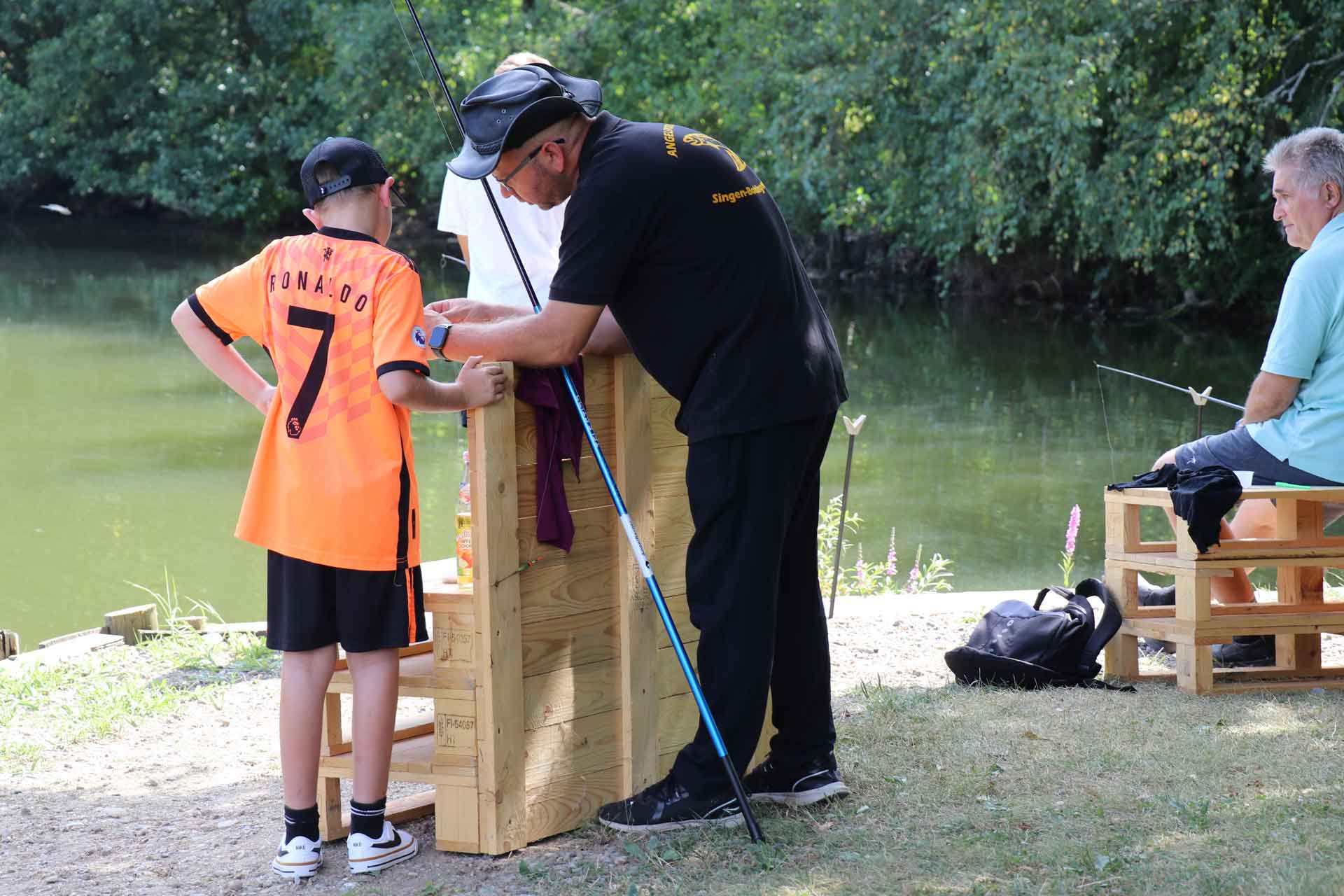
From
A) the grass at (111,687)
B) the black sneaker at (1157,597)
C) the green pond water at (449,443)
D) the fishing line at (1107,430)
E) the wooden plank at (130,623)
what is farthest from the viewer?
the fishing line at (1107,430)

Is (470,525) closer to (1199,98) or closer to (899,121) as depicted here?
(1199,98)

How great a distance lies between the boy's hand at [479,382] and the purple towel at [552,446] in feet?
0.37

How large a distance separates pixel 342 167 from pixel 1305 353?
2758 mm

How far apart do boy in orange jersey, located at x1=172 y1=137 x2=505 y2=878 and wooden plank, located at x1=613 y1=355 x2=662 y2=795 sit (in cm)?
39

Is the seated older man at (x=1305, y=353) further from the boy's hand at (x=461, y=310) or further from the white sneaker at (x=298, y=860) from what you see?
the white sneaker at (x=298, y=860)

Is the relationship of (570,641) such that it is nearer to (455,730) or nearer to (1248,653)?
(455,730)

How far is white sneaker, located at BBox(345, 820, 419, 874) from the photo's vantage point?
2.98m

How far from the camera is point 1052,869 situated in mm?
2791

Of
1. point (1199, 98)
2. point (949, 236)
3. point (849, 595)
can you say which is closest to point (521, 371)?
point (849, 595)

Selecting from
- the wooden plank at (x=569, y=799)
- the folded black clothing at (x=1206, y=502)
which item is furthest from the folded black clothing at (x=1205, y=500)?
the wooden plank at (x=569, y=799)

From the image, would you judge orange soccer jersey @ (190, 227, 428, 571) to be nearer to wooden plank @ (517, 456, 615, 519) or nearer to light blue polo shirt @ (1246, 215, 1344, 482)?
wooden plank @ (517, 456, 615, 519)

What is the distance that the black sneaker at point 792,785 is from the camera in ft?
10.6

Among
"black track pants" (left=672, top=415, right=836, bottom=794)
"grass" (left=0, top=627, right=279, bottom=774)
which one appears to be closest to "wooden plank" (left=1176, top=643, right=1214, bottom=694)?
"black track pants" (left=672, top=415, right=836, bottom=794)

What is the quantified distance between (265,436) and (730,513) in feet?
3.15
